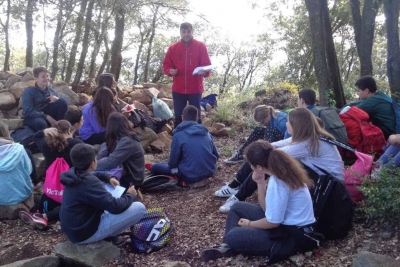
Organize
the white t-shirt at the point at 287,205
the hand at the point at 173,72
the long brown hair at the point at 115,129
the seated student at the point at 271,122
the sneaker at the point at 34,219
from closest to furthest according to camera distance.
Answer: the white t-shirt at the point at 287,205
the sneaker at the point at 34,219
the long brown hair at the point at 115,129
the seated student at the point at 271,122
the hand at the point at 173,72

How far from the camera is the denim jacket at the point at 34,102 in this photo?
6148mm

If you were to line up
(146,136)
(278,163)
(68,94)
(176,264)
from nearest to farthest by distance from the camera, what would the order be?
1. (278,163)
2. (176,264)
3. (146,136)
4. (68,94)

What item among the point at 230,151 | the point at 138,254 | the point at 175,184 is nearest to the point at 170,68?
the point at 230,151

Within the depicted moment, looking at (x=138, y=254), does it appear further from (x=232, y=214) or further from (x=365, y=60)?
(x=365, y=60)

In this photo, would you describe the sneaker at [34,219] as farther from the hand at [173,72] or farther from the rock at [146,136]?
the hand at [173,72]

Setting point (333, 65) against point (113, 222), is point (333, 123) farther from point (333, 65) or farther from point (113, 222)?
point (333, 65)

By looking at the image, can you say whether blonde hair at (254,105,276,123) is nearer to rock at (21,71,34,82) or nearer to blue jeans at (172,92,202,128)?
blue jeans at (172,92,202,128)

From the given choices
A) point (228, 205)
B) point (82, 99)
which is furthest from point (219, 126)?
point (228, 205)

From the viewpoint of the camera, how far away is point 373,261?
10.1 ft

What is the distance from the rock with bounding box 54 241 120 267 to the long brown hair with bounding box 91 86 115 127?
82.6 inches

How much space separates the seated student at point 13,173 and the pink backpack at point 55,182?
0.40 meters

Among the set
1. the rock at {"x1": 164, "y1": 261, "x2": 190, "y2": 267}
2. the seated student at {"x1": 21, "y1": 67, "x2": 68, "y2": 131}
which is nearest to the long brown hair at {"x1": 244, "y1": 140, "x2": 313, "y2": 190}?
the rock at {"x1": 164, "y1": 261, "x2": 190, "y2": 267}

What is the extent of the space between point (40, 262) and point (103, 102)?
2360 millimetres

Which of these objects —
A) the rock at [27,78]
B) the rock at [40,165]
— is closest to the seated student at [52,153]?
the rock at [40,165]
